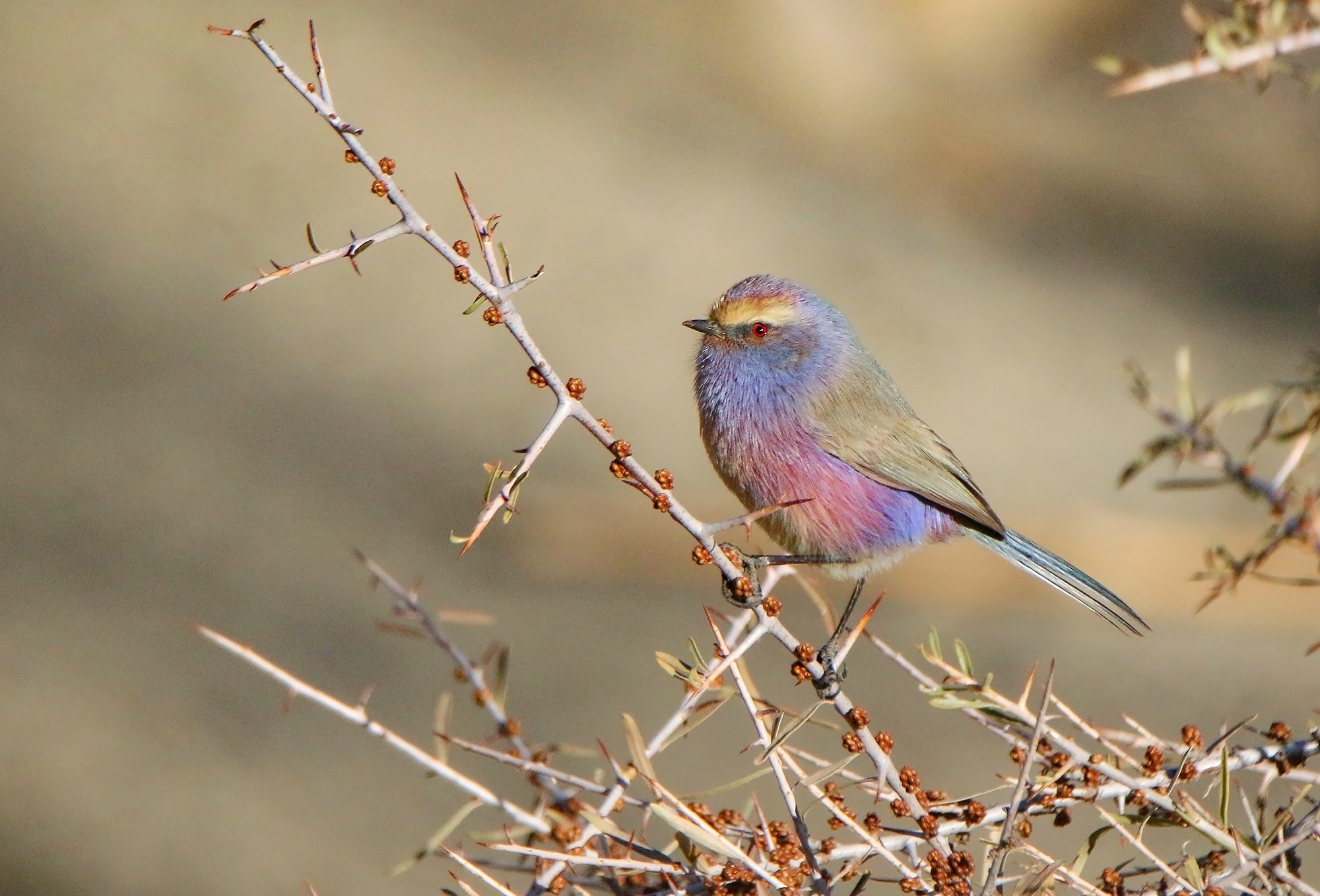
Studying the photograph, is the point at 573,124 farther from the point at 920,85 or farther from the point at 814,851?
the point at 814,851

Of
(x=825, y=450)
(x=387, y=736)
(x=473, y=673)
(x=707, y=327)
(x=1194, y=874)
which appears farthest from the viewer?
(x=707, y=327)

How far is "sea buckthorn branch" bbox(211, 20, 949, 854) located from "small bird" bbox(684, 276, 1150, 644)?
1126mm

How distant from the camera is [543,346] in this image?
6.66 metres

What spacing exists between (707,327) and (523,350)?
1562 millimetres

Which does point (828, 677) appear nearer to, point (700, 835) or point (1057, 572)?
point (700, 835)

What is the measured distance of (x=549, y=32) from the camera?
7.27 metres

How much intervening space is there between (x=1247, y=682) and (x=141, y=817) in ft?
15.3

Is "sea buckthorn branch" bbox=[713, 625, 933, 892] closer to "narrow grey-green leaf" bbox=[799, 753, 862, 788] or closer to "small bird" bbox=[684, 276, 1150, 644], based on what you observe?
"narrow grey-green leaf" bbox=[799, 753, 862, 788]

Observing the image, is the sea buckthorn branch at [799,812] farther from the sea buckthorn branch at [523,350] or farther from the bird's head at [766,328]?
the bird's head at [766,328]

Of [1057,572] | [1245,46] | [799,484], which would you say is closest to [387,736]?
[1245,46]

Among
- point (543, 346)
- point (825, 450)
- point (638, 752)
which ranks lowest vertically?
point (638, 752)

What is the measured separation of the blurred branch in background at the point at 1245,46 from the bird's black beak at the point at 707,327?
1594 millimetres

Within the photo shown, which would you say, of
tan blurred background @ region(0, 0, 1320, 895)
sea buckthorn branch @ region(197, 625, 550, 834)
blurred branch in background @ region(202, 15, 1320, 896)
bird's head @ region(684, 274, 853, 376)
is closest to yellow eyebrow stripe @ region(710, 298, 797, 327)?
bird's head @ region(684, 274, 853, 376)

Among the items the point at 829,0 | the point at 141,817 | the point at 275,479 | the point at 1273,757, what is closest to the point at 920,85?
the point at 829,0
